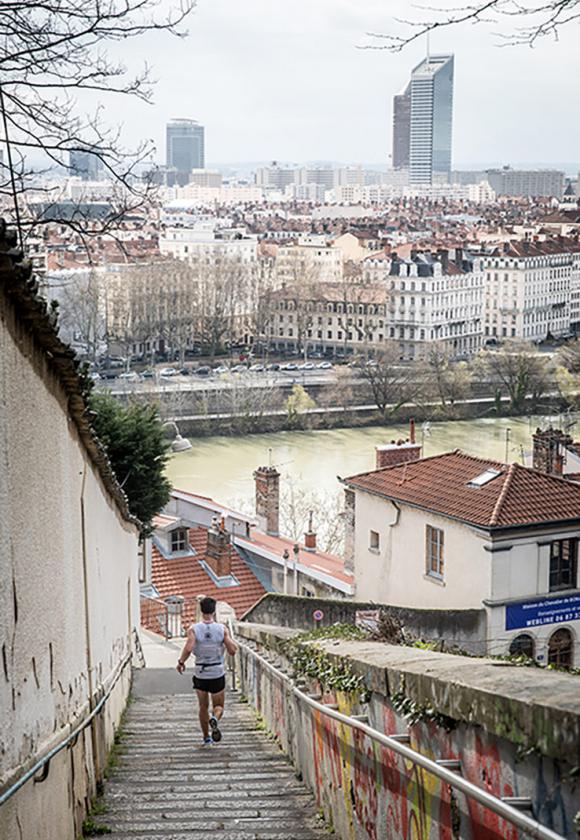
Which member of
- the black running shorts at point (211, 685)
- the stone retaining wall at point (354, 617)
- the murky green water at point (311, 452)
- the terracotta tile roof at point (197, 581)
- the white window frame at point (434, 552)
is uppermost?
the black running shorts at point (211, 685)

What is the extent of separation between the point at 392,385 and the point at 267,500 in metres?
30.1

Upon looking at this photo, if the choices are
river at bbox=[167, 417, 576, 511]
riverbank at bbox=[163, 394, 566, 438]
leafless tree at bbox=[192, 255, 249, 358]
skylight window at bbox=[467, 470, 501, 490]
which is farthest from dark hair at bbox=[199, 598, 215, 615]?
leafless tree at bbox=[192, 255, 249, 358]

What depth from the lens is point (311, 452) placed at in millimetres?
40844

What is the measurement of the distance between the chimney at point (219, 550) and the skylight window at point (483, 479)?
13.8ft

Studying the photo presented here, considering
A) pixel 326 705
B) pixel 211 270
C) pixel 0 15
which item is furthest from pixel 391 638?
pixel 211 270

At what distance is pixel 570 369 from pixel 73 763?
2084 inches

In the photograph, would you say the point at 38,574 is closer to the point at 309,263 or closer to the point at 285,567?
the point at 285,567

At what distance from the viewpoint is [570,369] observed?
182 feet

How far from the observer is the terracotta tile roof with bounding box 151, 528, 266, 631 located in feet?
53.1

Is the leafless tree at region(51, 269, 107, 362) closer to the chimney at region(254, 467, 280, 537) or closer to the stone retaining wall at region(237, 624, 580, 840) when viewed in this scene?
the chimney at region(254, 467, 280, 537)

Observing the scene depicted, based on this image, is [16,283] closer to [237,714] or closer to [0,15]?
[0,15]

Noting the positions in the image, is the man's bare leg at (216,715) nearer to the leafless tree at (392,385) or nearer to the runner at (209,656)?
the runner at (209,656)

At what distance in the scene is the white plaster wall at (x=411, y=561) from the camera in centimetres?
1227

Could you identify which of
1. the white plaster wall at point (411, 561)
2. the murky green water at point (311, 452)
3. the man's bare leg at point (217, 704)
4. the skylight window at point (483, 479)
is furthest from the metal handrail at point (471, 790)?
the murky green water at point (311, 452)
